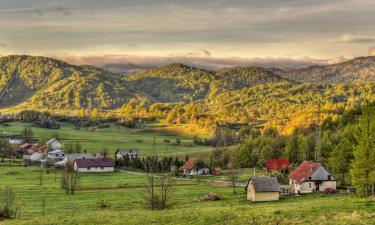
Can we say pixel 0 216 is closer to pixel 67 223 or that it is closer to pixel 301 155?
pixel 67 223

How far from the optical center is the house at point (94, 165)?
141125 mm

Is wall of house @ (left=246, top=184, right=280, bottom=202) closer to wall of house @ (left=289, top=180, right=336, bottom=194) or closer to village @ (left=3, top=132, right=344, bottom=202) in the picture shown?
village @ (left=3, top=132, right=344, bottom=202)

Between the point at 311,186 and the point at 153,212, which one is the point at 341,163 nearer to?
the point at 311,186

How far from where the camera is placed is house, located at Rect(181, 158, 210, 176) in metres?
134

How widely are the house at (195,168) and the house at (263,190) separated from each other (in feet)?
204

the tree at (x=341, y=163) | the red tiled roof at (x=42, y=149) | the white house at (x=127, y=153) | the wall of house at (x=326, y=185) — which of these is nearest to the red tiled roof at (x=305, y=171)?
the wall of house at (x=326, y=185)

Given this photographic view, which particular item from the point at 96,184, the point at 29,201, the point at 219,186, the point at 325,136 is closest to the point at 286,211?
the point at 29,201

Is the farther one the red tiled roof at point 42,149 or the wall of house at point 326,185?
the red tiled roof at point 42,149

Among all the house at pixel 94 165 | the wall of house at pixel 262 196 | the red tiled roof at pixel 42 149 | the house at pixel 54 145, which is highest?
the house at pixel 54 145

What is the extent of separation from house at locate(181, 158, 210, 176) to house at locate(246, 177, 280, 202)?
62.1m

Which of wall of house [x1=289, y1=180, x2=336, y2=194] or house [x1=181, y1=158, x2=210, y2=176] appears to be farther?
house [x1=181, y1=158, x2=210, y2=176]

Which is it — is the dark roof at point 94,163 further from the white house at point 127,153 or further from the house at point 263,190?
the house at point 263,190

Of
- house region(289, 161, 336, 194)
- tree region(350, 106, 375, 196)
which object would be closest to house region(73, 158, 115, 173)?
house region(289, 161, 336, 194)

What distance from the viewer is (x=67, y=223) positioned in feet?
130
